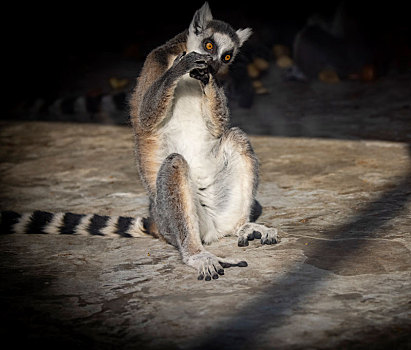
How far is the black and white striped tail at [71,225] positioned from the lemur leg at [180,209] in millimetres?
472

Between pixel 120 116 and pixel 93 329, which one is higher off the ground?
pixel 120 116

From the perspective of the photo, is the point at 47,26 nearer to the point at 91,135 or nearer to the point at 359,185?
the point at 91,135

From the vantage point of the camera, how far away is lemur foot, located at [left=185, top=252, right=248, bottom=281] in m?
3.28

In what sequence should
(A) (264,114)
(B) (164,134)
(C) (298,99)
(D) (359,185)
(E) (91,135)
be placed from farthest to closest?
(C) (298,99)
(A) (264,114)
(E) (91,135)
(D) (359,185)
(B) (164,134)

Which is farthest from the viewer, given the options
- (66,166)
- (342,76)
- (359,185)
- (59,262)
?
(342,76)

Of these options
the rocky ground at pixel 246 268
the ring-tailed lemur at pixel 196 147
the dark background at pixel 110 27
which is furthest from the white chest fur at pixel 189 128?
the dark background at pixel 110 27

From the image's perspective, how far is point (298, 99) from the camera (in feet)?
32.7

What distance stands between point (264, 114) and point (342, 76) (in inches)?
117

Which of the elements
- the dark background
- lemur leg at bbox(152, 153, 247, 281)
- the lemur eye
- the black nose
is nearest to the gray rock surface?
lemur leg at bbox(152, 153, 247, 281)

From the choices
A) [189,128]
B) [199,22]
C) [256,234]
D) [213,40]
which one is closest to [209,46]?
[213,40]

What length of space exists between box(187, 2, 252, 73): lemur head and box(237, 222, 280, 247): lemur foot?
1106 millimetres

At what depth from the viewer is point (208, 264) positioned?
131 inches

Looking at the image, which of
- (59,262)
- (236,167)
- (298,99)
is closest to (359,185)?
(236,167)

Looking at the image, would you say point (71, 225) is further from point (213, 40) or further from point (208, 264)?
point (213, 40)
